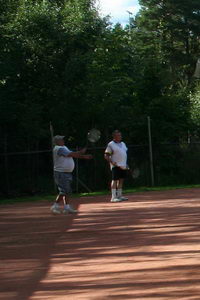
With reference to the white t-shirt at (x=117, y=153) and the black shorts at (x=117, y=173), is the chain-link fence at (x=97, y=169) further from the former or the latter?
the black shorts at (x=117, y=173)

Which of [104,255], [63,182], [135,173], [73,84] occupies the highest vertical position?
[73,84]

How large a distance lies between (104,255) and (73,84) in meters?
15.6

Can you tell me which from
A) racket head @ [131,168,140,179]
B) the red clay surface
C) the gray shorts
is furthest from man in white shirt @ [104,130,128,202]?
racket head @ [131,168,140,179]

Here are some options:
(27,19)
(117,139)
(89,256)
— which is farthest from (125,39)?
(89,256)

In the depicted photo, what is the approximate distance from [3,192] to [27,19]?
7235mm

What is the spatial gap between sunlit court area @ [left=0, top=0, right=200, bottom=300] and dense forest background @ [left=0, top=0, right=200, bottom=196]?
1.6 inches

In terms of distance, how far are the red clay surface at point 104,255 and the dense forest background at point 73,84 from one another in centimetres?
884

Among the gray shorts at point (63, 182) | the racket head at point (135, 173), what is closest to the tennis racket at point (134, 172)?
the racket head at point (135, 173)

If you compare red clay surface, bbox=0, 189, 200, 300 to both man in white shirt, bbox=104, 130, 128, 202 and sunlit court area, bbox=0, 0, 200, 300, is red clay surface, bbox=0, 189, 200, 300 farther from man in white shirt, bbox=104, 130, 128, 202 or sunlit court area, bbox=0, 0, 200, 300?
man in white shirt, bbox=104, 130, 128, 202

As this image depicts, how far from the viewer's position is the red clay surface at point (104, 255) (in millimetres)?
6326

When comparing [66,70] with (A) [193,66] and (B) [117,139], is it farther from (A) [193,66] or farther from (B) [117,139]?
(A) [193,66]

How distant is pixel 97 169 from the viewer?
22391 mm

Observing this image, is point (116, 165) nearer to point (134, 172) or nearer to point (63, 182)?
point (63, 182)

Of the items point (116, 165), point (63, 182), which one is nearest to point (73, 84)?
point (116, 165)
